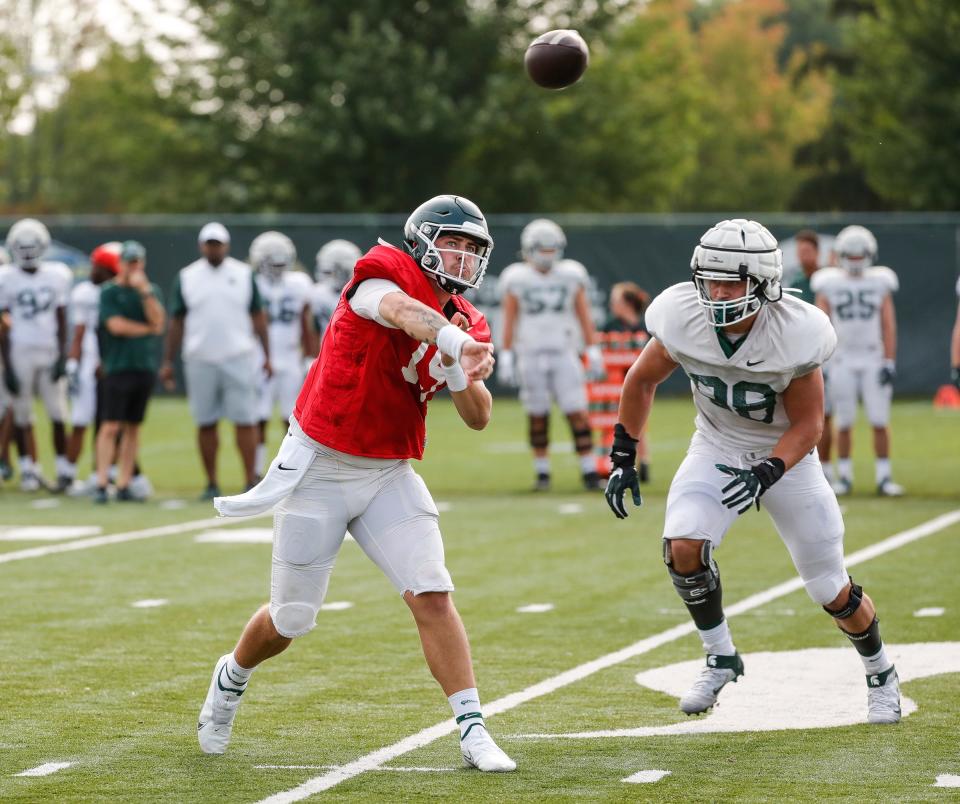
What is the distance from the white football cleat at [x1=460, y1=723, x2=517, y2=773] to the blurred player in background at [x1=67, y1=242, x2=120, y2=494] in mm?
8680

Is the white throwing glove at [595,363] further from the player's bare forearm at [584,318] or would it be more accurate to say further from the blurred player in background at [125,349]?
the blurred player in background at [125,349]

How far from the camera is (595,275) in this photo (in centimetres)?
2473

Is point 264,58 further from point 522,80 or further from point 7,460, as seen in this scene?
point 7,460

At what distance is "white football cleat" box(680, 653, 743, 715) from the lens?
19.2ft

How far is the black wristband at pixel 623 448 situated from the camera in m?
5.97

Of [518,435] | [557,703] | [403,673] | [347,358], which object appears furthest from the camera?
[518,435]

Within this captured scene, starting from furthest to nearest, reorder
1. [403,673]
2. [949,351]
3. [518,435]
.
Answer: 1. [949,351]
2. [518,435]
3. [403,673]

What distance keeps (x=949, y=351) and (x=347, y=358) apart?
19.8 m

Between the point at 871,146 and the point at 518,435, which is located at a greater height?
the point at 871,146

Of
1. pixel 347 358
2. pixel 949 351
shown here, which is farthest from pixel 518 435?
pixel 347 358

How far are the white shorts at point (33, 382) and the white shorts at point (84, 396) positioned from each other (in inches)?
12.9

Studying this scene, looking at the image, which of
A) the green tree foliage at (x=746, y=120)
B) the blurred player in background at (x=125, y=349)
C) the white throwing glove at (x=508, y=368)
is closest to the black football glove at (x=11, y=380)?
the blurred player in background at (x=125, y=349)

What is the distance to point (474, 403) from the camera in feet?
16.4

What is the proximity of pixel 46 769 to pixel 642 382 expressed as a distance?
2318mm
